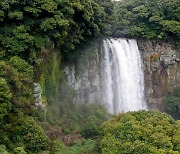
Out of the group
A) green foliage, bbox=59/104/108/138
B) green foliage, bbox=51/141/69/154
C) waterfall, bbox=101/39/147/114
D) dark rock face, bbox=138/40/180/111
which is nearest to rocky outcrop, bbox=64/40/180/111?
dark rock face, bbox=138/40/180/111

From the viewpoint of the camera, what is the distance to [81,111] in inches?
709

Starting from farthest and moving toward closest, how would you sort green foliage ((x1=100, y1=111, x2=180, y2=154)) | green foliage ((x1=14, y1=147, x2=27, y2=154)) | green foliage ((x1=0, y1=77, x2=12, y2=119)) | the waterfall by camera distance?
1. the waterfall
2. green foliage ((x1=100, y1=111, x2=180, y2=154))
3. green foliage ((x1=0, y1=77, x2=12, y2=119))
4. green foliage ((x1=14, y1=147, x2=27, y2=154))

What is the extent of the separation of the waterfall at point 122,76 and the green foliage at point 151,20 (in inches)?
49.8

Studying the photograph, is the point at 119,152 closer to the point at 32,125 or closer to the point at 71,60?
the point at 32,125

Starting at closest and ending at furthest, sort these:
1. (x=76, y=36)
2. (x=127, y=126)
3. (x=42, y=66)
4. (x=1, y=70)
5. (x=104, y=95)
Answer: (x=1, y=70)
(x=127, y=126)
(x=42, y=66)
(x=76, y=36)
(x=104, y=95)

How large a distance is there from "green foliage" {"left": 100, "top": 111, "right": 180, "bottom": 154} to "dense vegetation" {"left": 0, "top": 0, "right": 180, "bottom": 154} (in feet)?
0.17

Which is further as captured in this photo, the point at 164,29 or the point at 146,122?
the point at 164,29

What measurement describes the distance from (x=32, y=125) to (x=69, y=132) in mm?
3130

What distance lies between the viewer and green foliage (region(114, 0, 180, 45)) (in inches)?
941

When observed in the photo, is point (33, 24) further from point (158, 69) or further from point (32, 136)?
point (158, 69)

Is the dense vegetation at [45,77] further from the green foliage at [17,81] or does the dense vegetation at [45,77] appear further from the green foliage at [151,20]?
the green foliage at [151,20]

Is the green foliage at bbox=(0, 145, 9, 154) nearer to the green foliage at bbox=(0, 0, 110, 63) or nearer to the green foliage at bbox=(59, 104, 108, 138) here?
the green foliage at bbox=(0, 0, 110, 63)

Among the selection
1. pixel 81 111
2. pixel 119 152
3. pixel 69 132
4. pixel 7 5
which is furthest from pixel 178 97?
pixel 7 5

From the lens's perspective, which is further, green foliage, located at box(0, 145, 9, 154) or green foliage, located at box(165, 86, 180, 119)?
green foliage, located at box(165, 86, 180, 119)
